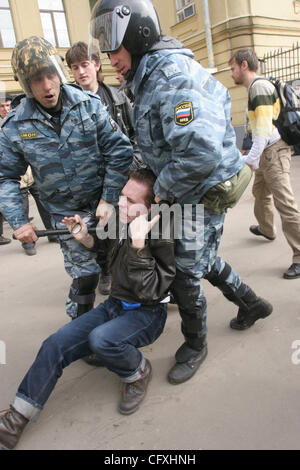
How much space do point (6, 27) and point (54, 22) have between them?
6.09ft

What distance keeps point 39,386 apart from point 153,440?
60 cm

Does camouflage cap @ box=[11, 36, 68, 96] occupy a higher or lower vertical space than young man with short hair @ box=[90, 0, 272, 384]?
higher

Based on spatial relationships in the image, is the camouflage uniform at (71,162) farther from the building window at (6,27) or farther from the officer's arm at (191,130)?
the building window at (6,27)

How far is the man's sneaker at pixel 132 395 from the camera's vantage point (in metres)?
1.85

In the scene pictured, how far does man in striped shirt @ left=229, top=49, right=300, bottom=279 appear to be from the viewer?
2.87 meters

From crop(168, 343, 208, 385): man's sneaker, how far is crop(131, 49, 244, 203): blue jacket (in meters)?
0.93

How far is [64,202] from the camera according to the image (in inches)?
88.6

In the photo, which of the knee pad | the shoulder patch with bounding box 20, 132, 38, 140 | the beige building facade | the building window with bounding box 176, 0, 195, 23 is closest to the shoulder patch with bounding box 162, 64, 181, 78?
the shoulder patch with bounding box 20, 132, 38, 140

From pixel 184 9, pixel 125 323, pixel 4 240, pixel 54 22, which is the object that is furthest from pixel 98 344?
pixel 54 22

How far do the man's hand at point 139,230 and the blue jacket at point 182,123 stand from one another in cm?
15

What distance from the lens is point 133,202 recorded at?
5.93 feet

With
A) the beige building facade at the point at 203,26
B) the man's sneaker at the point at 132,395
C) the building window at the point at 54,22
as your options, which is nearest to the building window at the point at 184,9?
the beige building facade at the point at 203,26

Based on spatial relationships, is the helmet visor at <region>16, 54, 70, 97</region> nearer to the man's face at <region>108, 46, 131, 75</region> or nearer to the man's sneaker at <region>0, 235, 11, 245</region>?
the man's face at <region>108, 46, 131, 75</region>

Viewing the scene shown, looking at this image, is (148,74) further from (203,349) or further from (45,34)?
(45,34)
